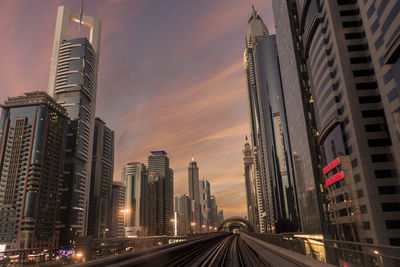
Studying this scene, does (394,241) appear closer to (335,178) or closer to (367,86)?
(335,178)

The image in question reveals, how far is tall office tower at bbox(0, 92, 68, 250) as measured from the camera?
497ft

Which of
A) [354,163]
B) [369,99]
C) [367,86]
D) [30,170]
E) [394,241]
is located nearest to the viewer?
[394,241]

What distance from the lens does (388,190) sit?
63.8 meters

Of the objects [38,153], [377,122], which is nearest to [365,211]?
[377,122]

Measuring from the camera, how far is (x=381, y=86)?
64125 millimetres

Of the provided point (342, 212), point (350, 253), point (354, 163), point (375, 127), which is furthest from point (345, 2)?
point (350, 253)

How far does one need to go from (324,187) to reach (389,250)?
95956 millimetres

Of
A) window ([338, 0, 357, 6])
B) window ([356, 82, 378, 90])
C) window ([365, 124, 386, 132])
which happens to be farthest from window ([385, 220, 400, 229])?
window ([338, 0, 357, 6])

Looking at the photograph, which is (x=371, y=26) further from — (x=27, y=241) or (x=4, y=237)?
(x=4, y=237)

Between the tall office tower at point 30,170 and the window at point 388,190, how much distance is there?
163m

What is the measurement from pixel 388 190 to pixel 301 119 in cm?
4670

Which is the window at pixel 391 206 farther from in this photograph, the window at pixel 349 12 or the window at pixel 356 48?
the window at pixel 349 12

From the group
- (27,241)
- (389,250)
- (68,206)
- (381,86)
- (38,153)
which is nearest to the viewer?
(389,250)

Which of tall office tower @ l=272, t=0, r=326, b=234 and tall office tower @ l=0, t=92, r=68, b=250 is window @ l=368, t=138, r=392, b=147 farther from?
tall office tower @ l=0, t=92, r=68, b=250
